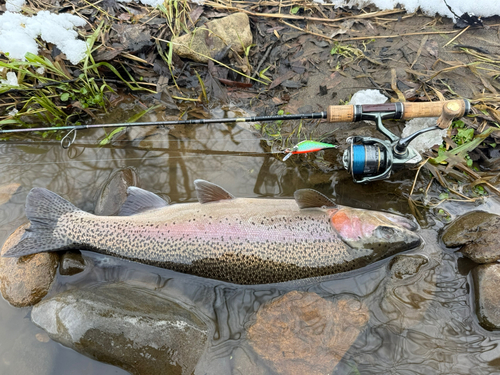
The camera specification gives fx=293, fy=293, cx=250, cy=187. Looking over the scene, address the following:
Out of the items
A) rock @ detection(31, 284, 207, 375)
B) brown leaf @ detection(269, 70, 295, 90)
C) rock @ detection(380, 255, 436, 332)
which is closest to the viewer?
rock @ detection(31, 284, 207, 375)

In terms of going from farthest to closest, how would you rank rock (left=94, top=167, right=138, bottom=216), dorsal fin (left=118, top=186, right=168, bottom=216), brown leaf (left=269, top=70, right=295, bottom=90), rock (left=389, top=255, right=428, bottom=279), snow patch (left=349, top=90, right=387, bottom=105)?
brown leaf (left=269, top=70, right=295, bottom=90) → snow patch (left=349, top=90, right=387, bottom=105) → rock (left=94, top=167, right=138, bottom=216) → dorsal fin (left=118, top=186, right=168, bottom=216) → rock (left=389, top=255, right=428, bottom=279)

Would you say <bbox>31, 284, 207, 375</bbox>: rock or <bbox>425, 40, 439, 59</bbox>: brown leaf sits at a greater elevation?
<bbox>425, 40, 439, 59</bbox>: brown leaf

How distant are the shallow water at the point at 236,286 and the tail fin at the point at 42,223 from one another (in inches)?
13.8

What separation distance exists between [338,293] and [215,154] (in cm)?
208

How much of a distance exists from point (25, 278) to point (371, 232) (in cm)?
334

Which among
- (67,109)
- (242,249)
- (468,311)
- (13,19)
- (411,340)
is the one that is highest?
(13,19)

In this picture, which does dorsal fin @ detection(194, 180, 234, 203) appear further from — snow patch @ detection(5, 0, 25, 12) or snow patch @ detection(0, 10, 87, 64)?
snow patch @ detection(5, 0, 25, 12)

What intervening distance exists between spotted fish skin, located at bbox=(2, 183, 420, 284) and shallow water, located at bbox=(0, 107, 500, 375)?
10.3 inches

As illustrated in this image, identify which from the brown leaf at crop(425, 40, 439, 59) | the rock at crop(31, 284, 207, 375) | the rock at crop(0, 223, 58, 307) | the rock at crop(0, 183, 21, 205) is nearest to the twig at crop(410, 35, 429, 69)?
the brown leaf at crop(425, 40, 439, 59)

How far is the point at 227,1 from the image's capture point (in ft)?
13.8

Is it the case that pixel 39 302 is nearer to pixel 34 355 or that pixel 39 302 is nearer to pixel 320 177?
pixel 34 355

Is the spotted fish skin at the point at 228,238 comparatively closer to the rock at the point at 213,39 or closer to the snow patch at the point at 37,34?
the snow patch at the point at 37,34

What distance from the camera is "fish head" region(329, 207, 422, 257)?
8.94ft

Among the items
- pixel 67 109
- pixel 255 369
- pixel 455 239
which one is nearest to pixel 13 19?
pixel 67 109
